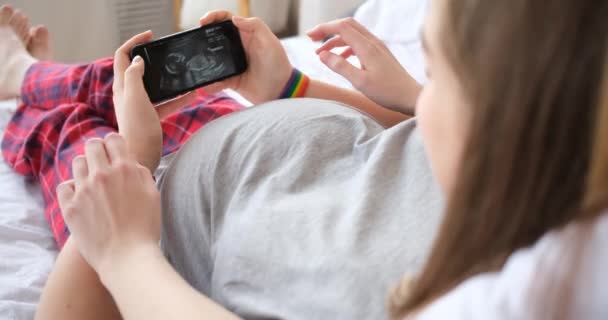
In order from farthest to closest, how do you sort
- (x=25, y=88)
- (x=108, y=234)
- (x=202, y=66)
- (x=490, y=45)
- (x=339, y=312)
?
(x=25, y=88), (x=202, y=66), (x=108, y=234), (x=339, y=312), (x=490, y=45)

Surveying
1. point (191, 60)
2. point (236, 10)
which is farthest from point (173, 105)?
point (236, 10)

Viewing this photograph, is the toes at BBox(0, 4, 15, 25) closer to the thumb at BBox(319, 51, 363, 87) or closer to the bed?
the bed

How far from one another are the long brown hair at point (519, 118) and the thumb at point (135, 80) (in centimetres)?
52

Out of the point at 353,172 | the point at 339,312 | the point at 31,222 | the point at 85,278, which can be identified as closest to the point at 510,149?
the point at 339,312

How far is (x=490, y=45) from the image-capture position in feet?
1.23

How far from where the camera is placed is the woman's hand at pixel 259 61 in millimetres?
940

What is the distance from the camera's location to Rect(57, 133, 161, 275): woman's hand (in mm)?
659

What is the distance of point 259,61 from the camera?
96 cm

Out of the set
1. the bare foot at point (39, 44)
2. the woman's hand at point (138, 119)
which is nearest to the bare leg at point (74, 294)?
the woman's hand at point (138, 119)

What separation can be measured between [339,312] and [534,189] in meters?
0.23

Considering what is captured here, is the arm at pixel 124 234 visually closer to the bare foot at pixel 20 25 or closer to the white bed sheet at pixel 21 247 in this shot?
the white bed sheet at pixel 21 247

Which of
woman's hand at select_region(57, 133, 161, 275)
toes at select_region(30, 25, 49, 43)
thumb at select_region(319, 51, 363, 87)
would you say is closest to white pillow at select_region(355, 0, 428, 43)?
thumb at select_region(319, 51, 363, 87)

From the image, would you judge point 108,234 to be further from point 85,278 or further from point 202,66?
point 202,66

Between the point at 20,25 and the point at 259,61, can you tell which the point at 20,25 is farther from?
the point at 259,61
